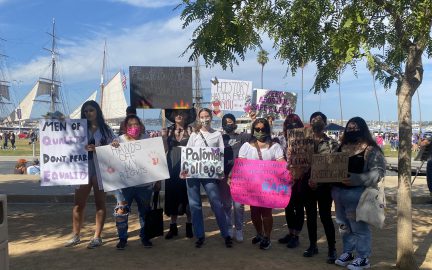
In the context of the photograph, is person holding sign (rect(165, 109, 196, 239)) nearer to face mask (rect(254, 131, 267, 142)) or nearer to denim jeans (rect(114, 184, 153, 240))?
denim jeans (rect(114, 184, 153, 240))

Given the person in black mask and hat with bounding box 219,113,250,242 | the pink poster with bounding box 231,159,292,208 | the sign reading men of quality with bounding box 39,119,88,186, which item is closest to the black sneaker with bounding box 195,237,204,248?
the person in black mask and hat with bounding box 219,113,250,242

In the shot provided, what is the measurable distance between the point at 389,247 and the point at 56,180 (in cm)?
485

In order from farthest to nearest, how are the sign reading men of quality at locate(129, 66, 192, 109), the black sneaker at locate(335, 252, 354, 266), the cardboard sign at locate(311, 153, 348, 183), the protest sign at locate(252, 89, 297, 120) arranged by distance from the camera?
the protest sign at locate(252, 89, 297, 120), the sign reading men of quality at locate(129, 66, 192, 109), the black sneaker at locate(335, 252, 354, 266), the cardboard sign at locate(311, 153, 348, 183)

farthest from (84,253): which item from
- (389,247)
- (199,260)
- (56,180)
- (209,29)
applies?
(389,247)

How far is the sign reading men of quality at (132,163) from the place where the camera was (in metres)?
5.96

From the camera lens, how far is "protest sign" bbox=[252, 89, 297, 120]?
14.2 metres

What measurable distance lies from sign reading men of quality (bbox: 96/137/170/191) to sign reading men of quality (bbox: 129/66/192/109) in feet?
4.34

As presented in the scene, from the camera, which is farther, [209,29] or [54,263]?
[54,263]

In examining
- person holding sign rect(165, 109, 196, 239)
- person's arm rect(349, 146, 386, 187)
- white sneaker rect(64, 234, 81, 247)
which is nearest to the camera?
person's arm rect(349, 146, 386, 187)

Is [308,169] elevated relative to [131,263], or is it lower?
elevated

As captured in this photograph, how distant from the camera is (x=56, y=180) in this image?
6.09 m

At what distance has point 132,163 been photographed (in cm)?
607

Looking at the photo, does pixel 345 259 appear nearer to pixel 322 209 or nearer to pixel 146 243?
pixel 322 209

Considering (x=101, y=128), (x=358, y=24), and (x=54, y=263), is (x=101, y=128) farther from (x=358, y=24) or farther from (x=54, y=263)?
(x=358, y=24)
